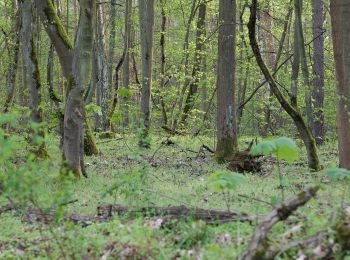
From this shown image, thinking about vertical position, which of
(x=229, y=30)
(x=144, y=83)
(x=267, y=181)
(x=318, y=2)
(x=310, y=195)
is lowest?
(x=267, y=181)

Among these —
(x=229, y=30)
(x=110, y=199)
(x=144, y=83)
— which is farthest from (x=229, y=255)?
(x=144, y=83)

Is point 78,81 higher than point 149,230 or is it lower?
higher

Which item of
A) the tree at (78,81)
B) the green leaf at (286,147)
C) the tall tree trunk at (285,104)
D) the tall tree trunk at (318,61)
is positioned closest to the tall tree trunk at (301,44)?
the tall tree trunk at (285,104)

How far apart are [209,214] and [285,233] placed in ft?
3.93

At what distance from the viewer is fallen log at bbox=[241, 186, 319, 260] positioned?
354cm

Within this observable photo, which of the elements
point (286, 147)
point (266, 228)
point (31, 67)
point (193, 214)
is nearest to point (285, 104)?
point (286, 147)

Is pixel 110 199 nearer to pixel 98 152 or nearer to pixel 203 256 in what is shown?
pixel 203 256

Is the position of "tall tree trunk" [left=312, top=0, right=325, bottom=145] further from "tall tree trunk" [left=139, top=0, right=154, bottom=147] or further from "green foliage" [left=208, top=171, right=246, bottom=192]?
"green foliage" [left=208, top=171, right=246, bottom=192]

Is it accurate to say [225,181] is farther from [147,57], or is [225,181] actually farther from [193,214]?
[147,57]

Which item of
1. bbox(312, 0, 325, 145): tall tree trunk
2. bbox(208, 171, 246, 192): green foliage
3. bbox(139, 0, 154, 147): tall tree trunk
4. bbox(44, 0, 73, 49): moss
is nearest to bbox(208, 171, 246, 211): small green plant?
bbox(208, 171, 246, 192): green foliage

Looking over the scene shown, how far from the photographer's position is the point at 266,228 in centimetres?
364

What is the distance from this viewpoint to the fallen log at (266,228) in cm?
354

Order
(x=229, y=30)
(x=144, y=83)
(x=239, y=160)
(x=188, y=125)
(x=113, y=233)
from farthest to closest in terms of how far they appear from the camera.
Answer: (x=188, y=125)
(x=144, y=83)
(x=229, y=30)
(x=239, y=160)
(x=113, y=233)

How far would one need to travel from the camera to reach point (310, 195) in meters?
3.76
